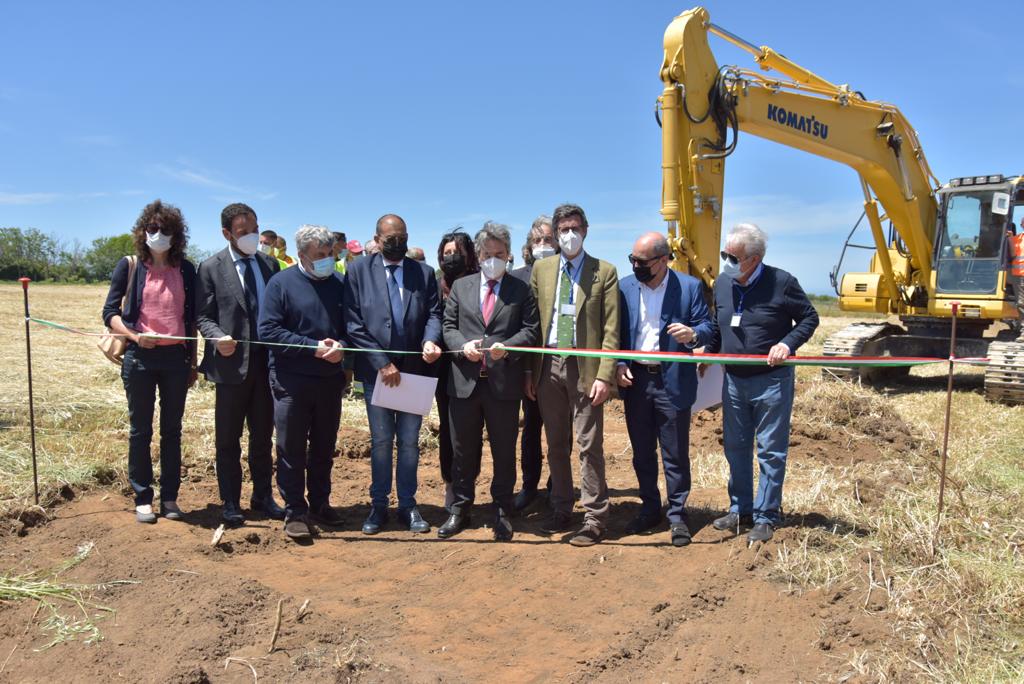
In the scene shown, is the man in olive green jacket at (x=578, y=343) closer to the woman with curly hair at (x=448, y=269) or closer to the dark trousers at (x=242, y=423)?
the woman with curly hair at (x=448, y=269)

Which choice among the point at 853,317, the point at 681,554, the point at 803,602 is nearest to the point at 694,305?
the point at 681,554

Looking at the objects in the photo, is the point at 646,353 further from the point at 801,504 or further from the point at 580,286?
the point at 801,504

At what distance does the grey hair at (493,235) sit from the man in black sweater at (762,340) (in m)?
1.47

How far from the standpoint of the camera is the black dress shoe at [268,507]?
5879mm

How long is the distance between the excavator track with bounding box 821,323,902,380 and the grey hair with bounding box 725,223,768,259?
7500 millimetres

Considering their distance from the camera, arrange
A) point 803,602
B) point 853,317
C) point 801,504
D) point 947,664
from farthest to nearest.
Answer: point 853,317, point 801,504, point 803,602, point 947,664

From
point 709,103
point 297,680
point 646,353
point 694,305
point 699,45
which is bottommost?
point 297,680

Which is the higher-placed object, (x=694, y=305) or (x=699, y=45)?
(x=699, y=45)

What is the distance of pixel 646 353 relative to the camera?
5156 mm

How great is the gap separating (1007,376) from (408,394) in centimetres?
889

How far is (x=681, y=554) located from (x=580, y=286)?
1.88m

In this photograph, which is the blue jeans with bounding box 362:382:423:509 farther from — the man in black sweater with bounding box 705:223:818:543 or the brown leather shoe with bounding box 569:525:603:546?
the man in black sweater with bounding box 705:223:818:543

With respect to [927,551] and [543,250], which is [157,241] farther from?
[927,551]

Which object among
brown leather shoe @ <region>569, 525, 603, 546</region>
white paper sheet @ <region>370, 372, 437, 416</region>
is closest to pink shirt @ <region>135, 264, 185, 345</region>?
white paper sheet @ <region>370, 372, 437, 416</region>
